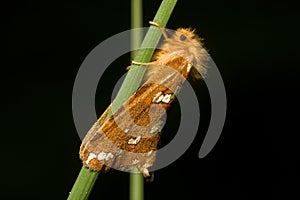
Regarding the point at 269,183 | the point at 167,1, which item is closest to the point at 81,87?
the point at 167,1

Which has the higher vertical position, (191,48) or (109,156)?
(191,48)

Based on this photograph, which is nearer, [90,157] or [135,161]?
[90,157]

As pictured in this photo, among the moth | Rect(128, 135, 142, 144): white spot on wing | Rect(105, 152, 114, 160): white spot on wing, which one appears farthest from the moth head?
Rect(105, 152, 114, 160): white spot on wing

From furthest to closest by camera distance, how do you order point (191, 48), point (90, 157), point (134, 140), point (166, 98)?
point (191, 48)
point (166, 98)
point (134, 140)
point (90, 157)

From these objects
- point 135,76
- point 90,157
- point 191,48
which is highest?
point 191,48

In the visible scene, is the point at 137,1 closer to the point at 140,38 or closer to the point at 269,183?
the point at 140,38

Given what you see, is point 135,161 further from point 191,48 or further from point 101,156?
point 191,48

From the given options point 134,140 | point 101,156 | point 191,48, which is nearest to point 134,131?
point 134,140
